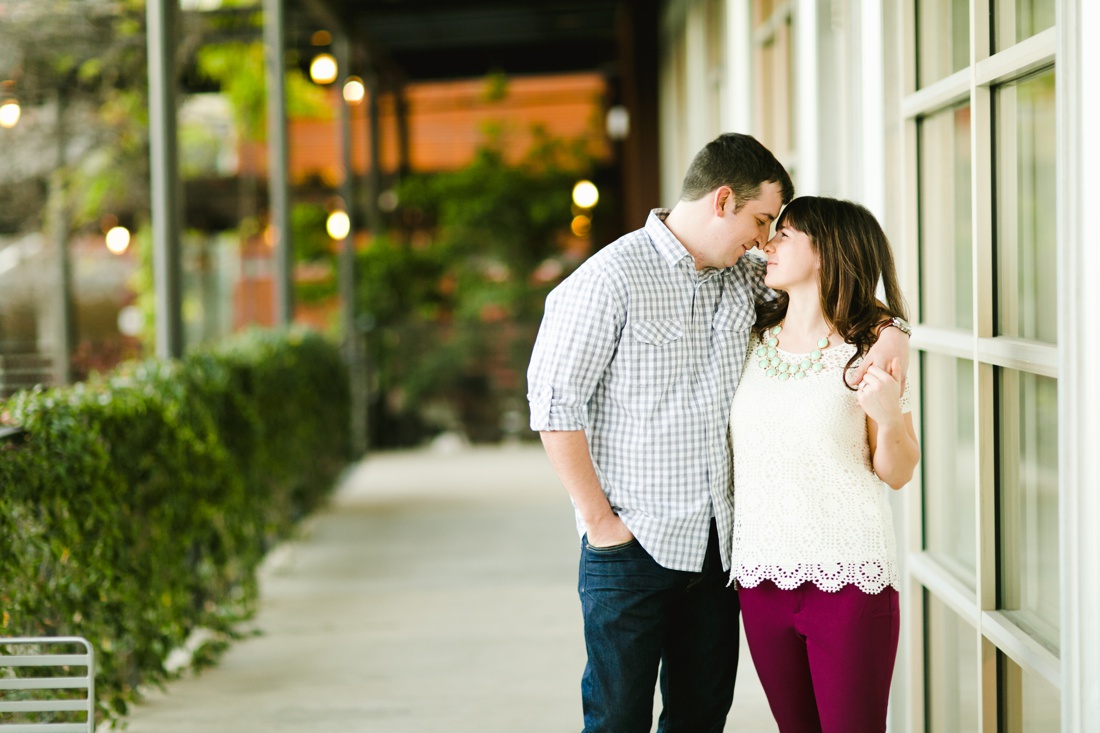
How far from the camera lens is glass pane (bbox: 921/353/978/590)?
2.20 m

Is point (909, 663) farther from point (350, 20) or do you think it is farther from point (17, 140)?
point (350, 20)

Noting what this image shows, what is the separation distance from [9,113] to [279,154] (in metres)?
2.77

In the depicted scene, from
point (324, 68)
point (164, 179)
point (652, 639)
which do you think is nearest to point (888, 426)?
point (652, 639)

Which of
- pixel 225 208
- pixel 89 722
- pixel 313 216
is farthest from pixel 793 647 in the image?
pixel 225 208

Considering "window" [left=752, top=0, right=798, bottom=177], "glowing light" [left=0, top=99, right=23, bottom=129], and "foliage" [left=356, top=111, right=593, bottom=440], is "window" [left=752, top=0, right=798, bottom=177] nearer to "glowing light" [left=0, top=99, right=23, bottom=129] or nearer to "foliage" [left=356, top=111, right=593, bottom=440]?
"glowing light" [left=0, top=99, right=23, bottom=129]

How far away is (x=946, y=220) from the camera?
7.61 feet

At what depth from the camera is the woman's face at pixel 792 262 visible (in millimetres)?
1876

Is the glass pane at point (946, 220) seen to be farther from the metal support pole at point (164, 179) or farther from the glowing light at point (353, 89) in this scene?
the glowing light at point (353, 89)

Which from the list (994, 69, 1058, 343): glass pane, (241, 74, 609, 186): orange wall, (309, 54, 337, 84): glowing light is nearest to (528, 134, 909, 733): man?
(994, 69, 1058, 343): glass pane

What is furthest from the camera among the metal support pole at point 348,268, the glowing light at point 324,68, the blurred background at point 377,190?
the metal support pole at point 348,268

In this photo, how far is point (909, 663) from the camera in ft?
8.09

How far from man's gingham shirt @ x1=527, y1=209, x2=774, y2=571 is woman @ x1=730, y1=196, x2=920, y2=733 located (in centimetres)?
6

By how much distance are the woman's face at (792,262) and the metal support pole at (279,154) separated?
5.28 m

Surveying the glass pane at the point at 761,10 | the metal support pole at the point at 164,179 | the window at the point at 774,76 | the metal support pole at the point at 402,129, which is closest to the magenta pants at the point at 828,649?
the window at the point at 774,76
